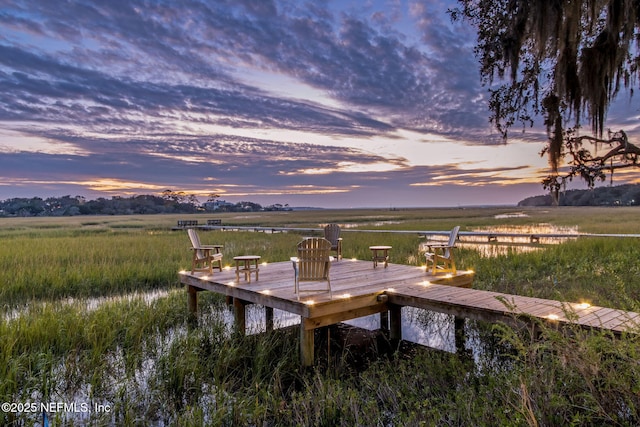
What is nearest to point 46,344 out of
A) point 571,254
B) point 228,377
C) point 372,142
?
point 228,377

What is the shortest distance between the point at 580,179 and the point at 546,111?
1562mm

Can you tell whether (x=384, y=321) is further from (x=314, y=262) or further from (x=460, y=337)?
(x=314, y=262)

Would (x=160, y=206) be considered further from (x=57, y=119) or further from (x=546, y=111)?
(x=546, y=111)

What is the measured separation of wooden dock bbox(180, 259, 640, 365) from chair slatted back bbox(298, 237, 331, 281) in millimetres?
326

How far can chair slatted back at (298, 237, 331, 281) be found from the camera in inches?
236

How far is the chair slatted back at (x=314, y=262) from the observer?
5988 mm

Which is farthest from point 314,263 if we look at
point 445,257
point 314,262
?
point 445,257

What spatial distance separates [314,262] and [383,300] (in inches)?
54.4

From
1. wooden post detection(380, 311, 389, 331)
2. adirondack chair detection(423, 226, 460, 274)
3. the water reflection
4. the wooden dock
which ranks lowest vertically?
wooden post detection(380, 311, 389, 331)

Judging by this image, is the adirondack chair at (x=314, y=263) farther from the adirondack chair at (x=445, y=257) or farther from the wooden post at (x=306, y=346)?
the adirondack chair at (x=445, y=257)

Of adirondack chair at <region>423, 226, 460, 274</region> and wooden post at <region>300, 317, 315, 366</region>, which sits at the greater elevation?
adirondack chair at <region>423, 226, 460, 274</region>

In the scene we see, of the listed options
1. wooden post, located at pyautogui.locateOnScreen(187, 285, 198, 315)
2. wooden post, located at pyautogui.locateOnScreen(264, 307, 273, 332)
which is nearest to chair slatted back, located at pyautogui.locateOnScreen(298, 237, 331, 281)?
wooden post, located at pyautogui.locateOnScreen(264, 307, 273, 332)

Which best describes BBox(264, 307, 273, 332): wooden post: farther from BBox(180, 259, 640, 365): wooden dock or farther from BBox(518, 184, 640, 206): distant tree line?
BBox(518, 184, 640, 206): distant tree line

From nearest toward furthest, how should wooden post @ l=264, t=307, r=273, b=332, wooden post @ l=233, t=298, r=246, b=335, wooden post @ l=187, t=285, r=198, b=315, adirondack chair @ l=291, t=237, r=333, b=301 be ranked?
adirondack chair @ l=291, t=237, r=333, b=301, wooden post @ l=233, t=298, r=246, b=335, wooden post @ l=264, t=307, r=273, b=332, wooden post @ l=187, t=285, r=198, b=315
